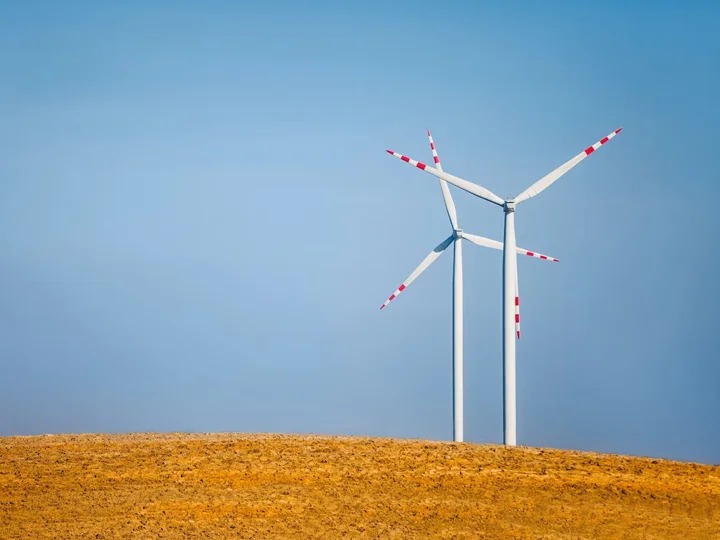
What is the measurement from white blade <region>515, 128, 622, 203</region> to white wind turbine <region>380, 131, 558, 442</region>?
2565 millimetres

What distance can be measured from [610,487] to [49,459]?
746 inches

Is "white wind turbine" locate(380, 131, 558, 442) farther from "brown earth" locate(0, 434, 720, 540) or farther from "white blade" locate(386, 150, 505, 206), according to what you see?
"brown earth" locate(0, 434, 720, 540)

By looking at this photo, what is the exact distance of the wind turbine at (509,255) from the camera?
42.1 meters

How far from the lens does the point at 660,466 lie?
36000mm

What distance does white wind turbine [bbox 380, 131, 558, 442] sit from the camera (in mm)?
47562

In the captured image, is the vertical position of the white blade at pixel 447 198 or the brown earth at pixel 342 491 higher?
the white blade at pixel 447 198

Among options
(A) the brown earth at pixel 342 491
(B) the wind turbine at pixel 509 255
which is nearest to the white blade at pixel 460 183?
(B) the wind turbine at pixel 509 255

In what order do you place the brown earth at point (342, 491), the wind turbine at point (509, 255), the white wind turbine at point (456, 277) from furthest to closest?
the white wind turbine at point (456, 277)
the wind turbine at point (509, 255)
the brown earth at point (342, 491)

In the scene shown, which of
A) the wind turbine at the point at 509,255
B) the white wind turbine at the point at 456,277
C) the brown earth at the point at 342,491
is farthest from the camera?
the white wind turbine at the point at 456,277

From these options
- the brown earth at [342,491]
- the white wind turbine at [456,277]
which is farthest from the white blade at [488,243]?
A: the brown earth at [342,491]

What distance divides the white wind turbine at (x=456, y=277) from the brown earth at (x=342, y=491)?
9.67m

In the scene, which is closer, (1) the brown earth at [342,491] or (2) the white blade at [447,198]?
(1) the brown earth at [342,491]

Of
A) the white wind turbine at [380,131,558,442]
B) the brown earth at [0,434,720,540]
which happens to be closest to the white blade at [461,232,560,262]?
the white wind turbine at [380,131,558,442]

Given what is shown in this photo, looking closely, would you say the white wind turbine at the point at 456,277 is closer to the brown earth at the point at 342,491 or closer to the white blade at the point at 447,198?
the white blade at the point at 447,198
